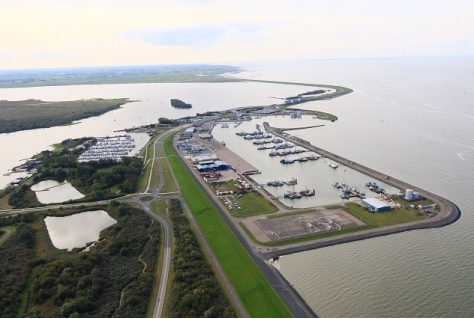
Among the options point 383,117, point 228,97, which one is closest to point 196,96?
point 228,97

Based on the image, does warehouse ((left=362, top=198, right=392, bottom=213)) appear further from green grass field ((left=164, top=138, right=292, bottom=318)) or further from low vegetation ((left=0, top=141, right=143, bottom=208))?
low vegetation ((left=0, top=141, right=143, bottom=208))

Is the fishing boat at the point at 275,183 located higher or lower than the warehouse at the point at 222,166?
lower

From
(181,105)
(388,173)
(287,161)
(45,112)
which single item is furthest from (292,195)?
(45,112)

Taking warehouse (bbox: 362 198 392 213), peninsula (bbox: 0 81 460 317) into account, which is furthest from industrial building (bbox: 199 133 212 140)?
warehouse (bbox: 362 198 392 213)

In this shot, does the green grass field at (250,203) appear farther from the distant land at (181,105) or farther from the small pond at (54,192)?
the distant land at (181,105)

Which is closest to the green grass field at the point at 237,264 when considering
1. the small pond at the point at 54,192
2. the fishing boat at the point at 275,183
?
the fishing boat at the point at 275,183

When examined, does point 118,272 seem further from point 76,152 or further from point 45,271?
point 76,152

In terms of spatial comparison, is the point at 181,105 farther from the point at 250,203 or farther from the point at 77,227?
the point at 77,227
